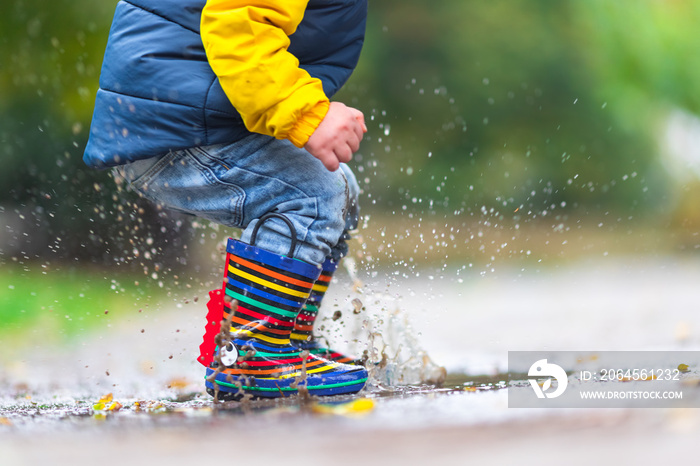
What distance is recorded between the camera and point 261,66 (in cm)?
189

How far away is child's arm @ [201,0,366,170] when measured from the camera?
190cm

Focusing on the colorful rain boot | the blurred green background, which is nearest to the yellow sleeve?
the colorful rain boot

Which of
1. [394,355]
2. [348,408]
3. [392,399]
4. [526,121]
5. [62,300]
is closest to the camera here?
[348,408]

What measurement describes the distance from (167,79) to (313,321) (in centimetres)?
75

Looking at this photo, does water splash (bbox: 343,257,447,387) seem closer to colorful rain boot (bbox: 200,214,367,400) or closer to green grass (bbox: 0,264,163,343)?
colorful rain boot (bbox: 200,214,367,400)

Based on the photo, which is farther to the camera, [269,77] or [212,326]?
[212,326]

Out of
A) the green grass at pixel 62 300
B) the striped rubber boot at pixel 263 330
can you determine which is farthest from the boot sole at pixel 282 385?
the green grass at pixel 62 300

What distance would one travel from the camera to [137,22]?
212 cm

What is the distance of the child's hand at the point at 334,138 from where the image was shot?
6.40 ft

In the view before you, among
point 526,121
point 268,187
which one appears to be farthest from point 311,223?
point 526,121

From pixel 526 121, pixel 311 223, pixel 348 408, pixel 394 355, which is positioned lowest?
pixel 348 408

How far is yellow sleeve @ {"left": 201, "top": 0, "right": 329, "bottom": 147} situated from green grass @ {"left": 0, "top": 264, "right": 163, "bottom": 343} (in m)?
2.27

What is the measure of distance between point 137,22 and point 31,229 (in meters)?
6.49

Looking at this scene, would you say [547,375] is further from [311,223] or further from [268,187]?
[268,187]
